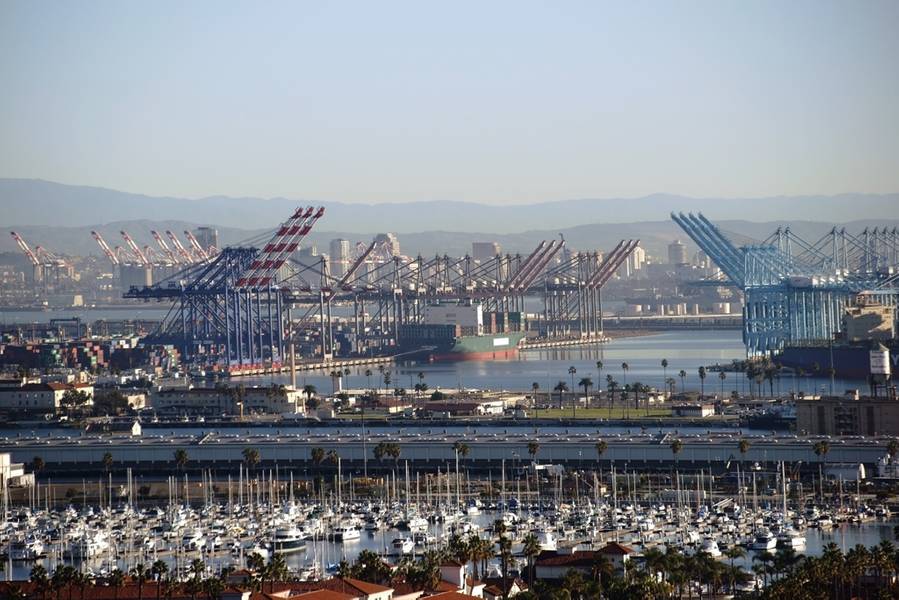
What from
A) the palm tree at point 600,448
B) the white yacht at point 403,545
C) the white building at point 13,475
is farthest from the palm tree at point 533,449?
the white building at point 13,475

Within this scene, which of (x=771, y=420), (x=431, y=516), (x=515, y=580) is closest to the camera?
(x=515, y=580)

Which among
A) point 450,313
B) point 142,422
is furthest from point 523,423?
point 450,313

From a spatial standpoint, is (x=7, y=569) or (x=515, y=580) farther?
(x=7, y=569)

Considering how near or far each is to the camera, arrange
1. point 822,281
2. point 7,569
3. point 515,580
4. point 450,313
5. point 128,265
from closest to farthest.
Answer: point 515,580 < point 7,569 < point 822,281 < point 450,313 < point 128,265

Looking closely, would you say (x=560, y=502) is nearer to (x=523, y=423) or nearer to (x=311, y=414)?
(x=523, y=423)

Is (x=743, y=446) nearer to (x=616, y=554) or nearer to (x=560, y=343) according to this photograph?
(x=616, y=554)

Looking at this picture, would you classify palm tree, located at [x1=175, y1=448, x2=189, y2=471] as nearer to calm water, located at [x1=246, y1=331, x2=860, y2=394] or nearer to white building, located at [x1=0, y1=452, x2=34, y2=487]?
white building, located at [x1=0, y1=452, x2=34, y2=487]
